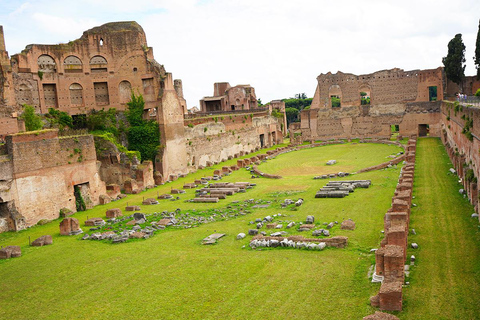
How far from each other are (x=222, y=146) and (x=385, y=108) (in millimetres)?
17028

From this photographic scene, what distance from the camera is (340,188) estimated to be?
1931cm

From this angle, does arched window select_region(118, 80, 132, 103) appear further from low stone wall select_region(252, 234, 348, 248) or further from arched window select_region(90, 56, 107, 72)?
low stone wall select_region(252, 234, 348, 248)

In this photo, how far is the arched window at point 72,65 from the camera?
100 ft

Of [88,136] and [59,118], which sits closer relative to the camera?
[88,136]

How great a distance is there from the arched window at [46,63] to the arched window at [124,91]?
4631 millimetres

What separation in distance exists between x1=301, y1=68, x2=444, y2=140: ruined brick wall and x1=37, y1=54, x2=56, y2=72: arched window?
2483cm

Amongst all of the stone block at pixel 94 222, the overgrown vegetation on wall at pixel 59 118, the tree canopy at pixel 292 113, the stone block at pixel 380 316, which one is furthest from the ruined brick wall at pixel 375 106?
the stone block at pixel 380 316

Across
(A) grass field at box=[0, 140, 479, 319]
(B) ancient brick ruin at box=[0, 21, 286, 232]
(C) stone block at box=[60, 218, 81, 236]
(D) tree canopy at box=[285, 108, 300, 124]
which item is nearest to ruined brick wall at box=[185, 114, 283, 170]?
(B) ancient brick ruin at box=[0, 21, 286, 232]

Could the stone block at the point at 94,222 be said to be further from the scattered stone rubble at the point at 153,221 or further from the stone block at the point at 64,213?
the stone block at the point at 64,213

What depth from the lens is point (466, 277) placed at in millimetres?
9383

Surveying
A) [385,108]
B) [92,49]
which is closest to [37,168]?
[92,49]

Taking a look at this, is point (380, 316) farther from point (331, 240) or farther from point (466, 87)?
point (466, 87)

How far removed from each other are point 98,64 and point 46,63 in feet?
11.3

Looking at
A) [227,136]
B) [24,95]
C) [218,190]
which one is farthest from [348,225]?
[227,136]
